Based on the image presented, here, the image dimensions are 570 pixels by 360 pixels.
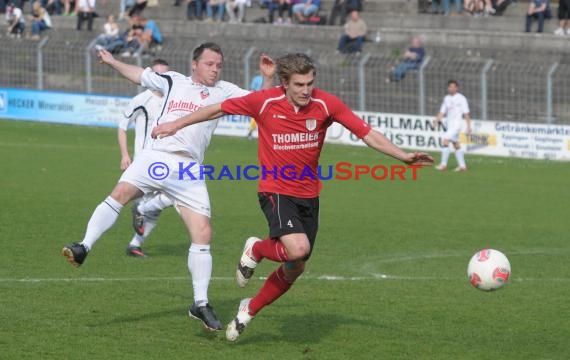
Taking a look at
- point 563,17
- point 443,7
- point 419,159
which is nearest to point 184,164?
point 419,159

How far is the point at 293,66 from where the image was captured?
8.34 metres

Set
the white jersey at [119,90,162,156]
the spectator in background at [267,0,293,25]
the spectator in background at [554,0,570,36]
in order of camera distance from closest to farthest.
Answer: the white jersey at [119,90,162,156], the spectator in background at [554,0,570,36], the spectator in background at [267,0,293,25]

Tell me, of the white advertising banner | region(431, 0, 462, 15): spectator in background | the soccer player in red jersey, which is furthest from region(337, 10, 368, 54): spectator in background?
the soccer player in red jersey

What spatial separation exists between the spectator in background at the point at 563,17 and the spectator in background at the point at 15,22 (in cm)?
1832

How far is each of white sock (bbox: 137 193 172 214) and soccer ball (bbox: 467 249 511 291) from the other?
459cm

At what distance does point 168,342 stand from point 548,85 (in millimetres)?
19749

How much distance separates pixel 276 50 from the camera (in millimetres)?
33812

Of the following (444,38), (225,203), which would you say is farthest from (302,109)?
(444,38)

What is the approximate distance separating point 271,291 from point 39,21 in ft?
105

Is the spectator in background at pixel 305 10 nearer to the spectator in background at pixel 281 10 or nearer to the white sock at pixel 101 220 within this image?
the spectator in background at pixel 281 10

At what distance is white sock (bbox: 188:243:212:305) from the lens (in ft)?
29.6

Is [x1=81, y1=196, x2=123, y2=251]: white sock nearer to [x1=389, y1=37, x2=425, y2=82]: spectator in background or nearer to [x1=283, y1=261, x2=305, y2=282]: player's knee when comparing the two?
[x1=283, y1=261, x2=305, y2=282]: player's knee

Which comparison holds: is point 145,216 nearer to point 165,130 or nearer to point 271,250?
point 271,250

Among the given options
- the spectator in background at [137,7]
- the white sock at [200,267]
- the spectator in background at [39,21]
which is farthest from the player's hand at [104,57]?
the spectator in background at [39,21]
